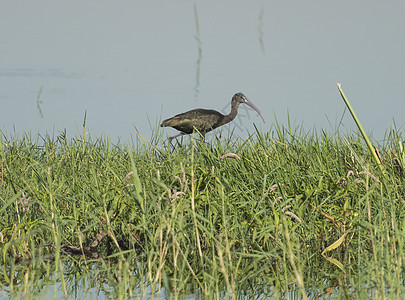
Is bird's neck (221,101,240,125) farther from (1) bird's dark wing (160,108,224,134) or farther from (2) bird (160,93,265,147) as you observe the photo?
(1) bird's dark wing (160,108,224,134)

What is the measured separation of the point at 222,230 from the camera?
14.6ft

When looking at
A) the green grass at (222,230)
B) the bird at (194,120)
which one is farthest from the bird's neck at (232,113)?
the green grass at (222,230)

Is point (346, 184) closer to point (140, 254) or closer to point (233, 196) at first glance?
point (233, 196)

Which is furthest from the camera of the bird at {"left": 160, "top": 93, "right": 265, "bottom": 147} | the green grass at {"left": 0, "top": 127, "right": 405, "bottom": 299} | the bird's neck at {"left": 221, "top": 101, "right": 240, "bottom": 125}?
the bird's neck at {"left": 221, "top": 101, "right": 240, "bottom": 125}

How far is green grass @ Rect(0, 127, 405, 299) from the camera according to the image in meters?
3.66

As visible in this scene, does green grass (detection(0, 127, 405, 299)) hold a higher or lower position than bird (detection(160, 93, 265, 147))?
lower

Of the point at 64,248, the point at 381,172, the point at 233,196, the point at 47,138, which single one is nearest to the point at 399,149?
the point at 381,172

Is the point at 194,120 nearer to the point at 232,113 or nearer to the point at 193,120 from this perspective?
the point at 193,120

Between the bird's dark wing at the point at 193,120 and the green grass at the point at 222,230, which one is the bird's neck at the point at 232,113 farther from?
the green grass at the point at 222,230

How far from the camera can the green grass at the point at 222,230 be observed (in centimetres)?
366

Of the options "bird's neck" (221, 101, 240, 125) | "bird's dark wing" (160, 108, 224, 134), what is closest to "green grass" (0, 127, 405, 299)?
"bird's dark wing" (160, 108, 224, 134)

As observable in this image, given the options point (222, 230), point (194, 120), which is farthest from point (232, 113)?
point (222, 230)

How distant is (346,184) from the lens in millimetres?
4703

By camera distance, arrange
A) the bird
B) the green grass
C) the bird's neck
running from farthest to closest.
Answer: the bird's neck → the bird → the green grass
